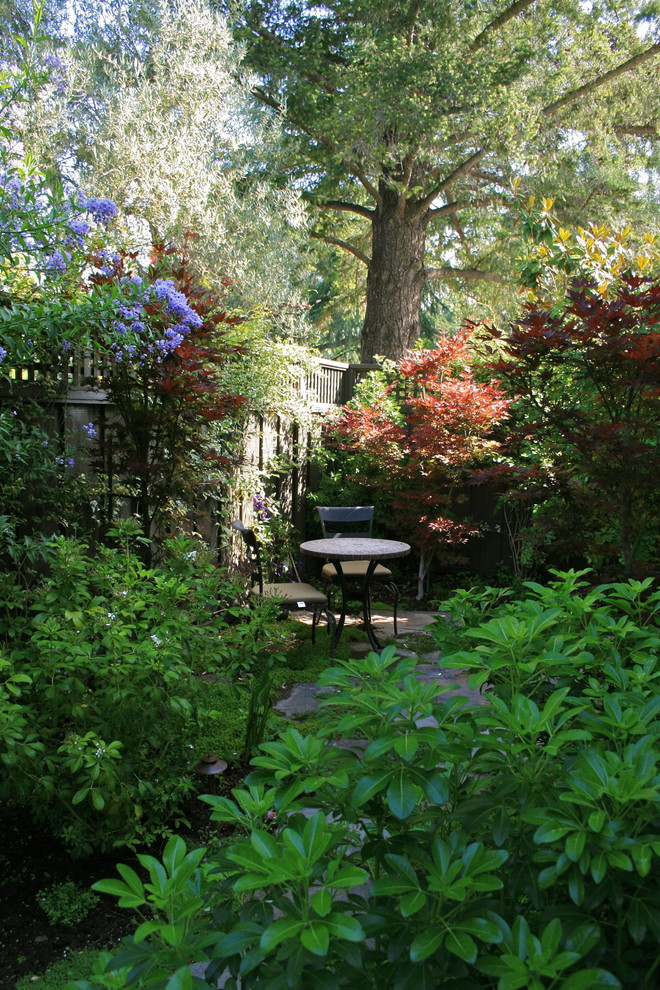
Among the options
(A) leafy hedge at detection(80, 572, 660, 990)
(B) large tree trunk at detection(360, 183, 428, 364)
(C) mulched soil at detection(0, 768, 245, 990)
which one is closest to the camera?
(A) leafy hedge at detection(80, 572, 660, 990)

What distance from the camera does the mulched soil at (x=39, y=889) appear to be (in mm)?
2051

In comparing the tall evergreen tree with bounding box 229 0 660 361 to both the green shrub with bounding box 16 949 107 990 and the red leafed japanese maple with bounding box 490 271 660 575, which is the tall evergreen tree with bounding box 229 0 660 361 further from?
the green shrub with bounding box 16 949 107 990

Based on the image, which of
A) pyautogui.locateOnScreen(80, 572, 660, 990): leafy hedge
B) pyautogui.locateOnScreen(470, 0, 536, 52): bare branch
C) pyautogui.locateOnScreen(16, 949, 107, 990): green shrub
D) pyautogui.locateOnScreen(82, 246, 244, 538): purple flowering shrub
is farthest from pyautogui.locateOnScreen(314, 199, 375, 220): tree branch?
pyautogui.locateOnScreen(80, 572, 660, 990): leafy hedge

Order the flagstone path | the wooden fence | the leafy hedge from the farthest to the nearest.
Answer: the flagstone path < the wooden fence < the leafy hedge

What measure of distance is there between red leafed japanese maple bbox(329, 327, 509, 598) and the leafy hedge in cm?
537

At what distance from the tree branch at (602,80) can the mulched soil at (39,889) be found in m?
9.88

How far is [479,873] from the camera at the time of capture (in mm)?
1016

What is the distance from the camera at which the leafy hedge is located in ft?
3.00

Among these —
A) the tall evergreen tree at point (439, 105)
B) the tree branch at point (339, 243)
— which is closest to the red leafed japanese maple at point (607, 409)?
the tall evergreen tree at point (439, 105)

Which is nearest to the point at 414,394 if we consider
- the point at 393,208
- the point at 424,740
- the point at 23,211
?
the point at 393,208

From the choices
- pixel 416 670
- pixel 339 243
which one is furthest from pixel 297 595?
pixel 339 243

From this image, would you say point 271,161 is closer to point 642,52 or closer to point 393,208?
point 393,208

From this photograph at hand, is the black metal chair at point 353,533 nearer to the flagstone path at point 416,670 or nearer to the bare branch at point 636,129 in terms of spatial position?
the flagstone path at point 416,670

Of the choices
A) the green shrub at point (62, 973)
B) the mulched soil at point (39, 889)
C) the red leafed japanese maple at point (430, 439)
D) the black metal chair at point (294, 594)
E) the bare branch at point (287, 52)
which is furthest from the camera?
the bare branch at point (287, 52)
